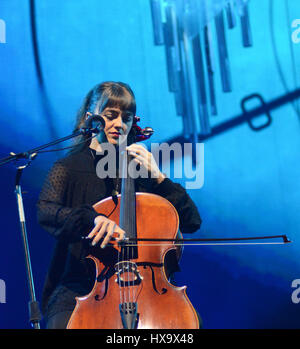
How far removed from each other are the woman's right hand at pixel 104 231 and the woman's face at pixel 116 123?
19.2 inches

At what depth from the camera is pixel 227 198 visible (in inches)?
106

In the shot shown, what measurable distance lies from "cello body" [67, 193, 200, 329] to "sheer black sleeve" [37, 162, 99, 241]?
106mm

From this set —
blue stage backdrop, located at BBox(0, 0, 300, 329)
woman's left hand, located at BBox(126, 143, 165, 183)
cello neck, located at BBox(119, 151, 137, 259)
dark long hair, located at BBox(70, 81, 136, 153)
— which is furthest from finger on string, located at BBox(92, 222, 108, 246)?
blue stage backdrop, located at BBox(0, 0, 300, 329)

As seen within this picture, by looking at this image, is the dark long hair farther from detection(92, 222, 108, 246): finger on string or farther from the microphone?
detection(92, 222, 108, 246): finger on string

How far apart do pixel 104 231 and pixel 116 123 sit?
59 cm

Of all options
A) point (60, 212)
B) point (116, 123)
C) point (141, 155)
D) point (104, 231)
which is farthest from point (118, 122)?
point (104, 231)

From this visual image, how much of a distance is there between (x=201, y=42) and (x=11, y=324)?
71.3 inches

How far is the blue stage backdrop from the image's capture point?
2.63 metres

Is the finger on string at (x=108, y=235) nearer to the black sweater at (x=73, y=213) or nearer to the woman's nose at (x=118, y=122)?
the black sweater at (x=73, y=213)

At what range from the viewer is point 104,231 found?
1708mm

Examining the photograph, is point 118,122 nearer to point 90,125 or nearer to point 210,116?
point 90,125
